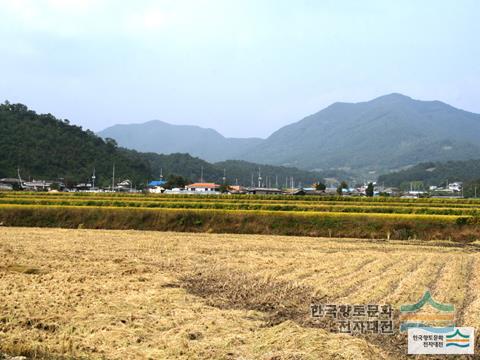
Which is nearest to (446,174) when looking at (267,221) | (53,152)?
(53,152)

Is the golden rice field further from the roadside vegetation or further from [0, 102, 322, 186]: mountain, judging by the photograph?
[0, 102, 322, 186]: mountain

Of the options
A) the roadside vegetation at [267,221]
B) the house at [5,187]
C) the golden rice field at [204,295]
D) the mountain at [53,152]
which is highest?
the mountain at [53,152]

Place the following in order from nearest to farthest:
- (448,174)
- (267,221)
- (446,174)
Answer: (267,221), (448,174), (446,174)

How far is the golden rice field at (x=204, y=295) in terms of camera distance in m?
6.75

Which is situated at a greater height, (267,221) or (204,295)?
(267,221)

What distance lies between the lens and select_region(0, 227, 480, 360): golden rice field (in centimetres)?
675

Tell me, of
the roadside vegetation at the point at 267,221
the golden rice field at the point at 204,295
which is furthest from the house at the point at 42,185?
the golden rice field at the point at 204,295

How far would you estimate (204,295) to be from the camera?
10.1 m

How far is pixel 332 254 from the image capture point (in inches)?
645

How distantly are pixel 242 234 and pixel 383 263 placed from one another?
1080 cm

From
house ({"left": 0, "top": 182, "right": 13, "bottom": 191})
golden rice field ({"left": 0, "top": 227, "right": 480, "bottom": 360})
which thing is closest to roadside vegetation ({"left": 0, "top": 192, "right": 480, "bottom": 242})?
golden rice field ({"left": 0, "top": 227, "right": 480, "bottom": 360})

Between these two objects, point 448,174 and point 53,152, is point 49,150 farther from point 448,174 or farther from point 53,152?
point 448,174

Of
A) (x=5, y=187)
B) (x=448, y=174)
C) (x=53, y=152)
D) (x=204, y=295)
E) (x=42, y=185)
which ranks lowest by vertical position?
(x=204, y=295)

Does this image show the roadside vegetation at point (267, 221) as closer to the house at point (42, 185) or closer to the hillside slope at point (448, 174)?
the house at point (42, 185)
